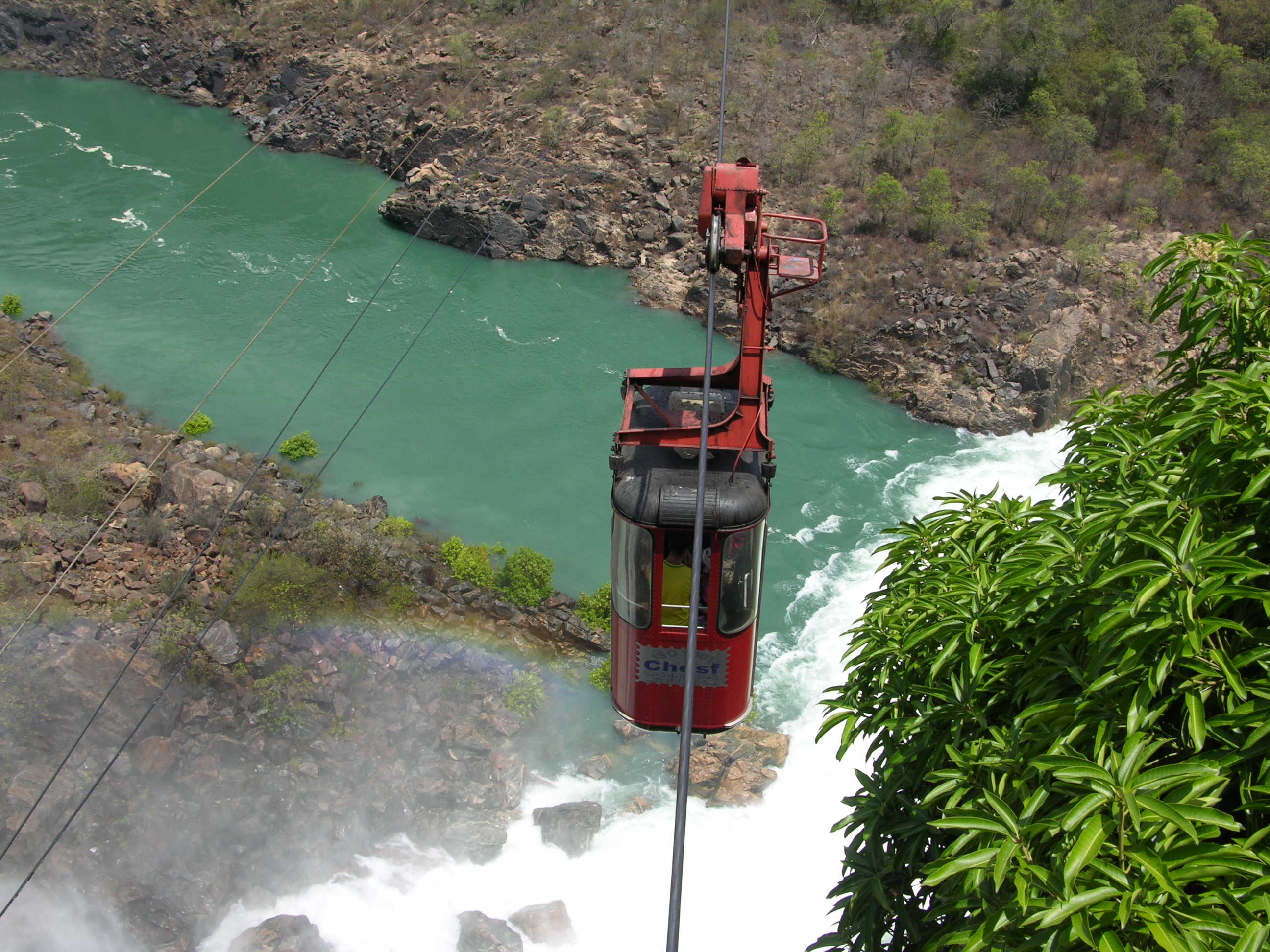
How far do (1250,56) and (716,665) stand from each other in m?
36.7

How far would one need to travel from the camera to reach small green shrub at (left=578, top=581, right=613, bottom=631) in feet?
55.8

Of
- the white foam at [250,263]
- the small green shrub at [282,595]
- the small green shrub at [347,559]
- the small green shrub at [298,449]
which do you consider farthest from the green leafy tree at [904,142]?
the small green shrub at [282,595]

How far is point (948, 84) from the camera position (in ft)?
114

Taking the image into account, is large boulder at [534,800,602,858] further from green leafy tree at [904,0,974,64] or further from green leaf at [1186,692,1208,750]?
green leafy tree at [904,0,974,64]

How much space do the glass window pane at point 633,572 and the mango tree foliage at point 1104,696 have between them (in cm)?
265

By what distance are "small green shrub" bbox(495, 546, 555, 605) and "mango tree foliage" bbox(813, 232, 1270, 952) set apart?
39.4 feet

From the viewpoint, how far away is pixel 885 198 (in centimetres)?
2872

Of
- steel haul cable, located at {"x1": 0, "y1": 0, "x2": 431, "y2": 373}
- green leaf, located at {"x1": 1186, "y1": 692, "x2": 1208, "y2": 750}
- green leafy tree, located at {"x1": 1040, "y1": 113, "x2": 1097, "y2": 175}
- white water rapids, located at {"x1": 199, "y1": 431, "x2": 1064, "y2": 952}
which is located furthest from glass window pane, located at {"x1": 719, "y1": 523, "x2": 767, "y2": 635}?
green leafy tree, located at {"x1": 1040, "y1": 113, "x2": 1097, "y2": 175}

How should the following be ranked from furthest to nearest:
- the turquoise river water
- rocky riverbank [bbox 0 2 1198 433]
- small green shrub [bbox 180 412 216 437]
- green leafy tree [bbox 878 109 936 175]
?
green leafy tree [bbox 878 109 936 175] < rocky riverbank [bbox 0 2 1198 433] < small green shrub [bbox 180 412 216 437] < the turquoise river water

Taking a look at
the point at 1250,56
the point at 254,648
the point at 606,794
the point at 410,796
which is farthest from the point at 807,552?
the point at 1250,56

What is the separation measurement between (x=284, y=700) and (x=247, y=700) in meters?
0.55

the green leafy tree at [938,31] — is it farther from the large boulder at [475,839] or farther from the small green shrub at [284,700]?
the large boulder at [475,839]

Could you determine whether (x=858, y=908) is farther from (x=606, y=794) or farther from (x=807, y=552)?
(x=807, y=552)

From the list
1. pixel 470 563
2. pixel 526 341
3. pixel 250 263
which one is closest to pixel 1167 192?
pixel 526 341
